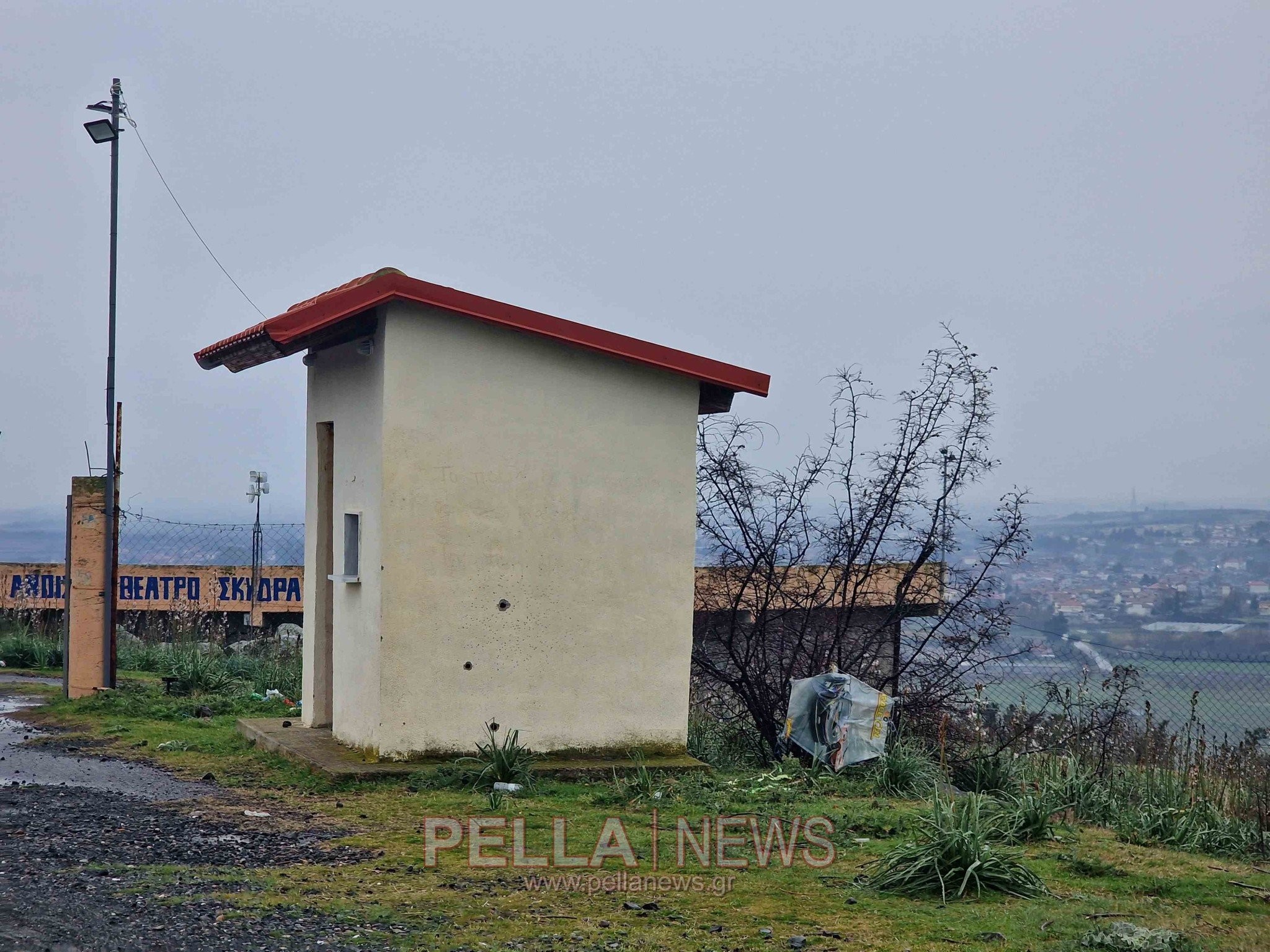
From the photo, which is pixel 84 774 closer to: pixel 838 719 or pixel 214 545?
pixel 838 719

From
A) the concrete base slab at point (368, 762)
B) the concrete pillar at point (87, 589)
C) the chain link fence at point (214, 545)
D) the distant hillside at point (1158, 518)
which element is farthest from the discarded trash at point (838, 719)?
the distant hillside at point (1158, 518)

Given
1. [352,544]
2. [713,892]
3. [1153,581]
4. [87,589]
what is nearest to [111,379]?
[87,589]

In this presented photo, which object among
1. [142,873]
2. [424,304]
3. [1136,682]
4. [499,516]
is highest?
[424,304]

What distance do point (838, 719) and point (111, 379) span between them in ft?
33.4

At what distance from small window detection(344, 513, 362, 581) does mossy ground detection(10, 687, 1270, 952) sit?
1817 millimetres

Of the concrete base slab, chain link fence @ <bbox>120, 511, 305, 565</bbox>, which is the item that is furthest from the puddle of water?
chain link fence @ <bbox>120, 511, 305, 565</bbox>

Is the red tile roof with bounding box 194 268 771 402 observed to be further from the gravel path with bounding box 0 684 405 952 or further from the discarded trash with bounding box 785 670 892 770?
the gravel path with bounding box 0 684 405 952

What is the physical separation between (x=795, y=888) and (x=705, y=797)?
7.95 feet

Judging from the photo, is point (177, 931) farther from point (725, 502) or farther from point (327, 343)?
point (725, 502)

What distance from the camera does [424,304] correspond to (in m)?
9.95

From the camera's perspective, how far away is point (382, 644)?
993 cm

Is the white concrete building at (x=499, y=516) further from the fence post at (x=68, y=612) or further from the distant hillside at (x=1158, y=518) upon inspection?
the distant hillside at (x=1158, y=518)

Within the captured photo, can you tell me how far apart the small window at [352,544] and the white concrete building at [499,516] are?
0.02 m

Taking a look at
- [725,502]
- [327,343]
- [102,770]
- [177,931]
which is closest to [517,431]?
[327,343]
